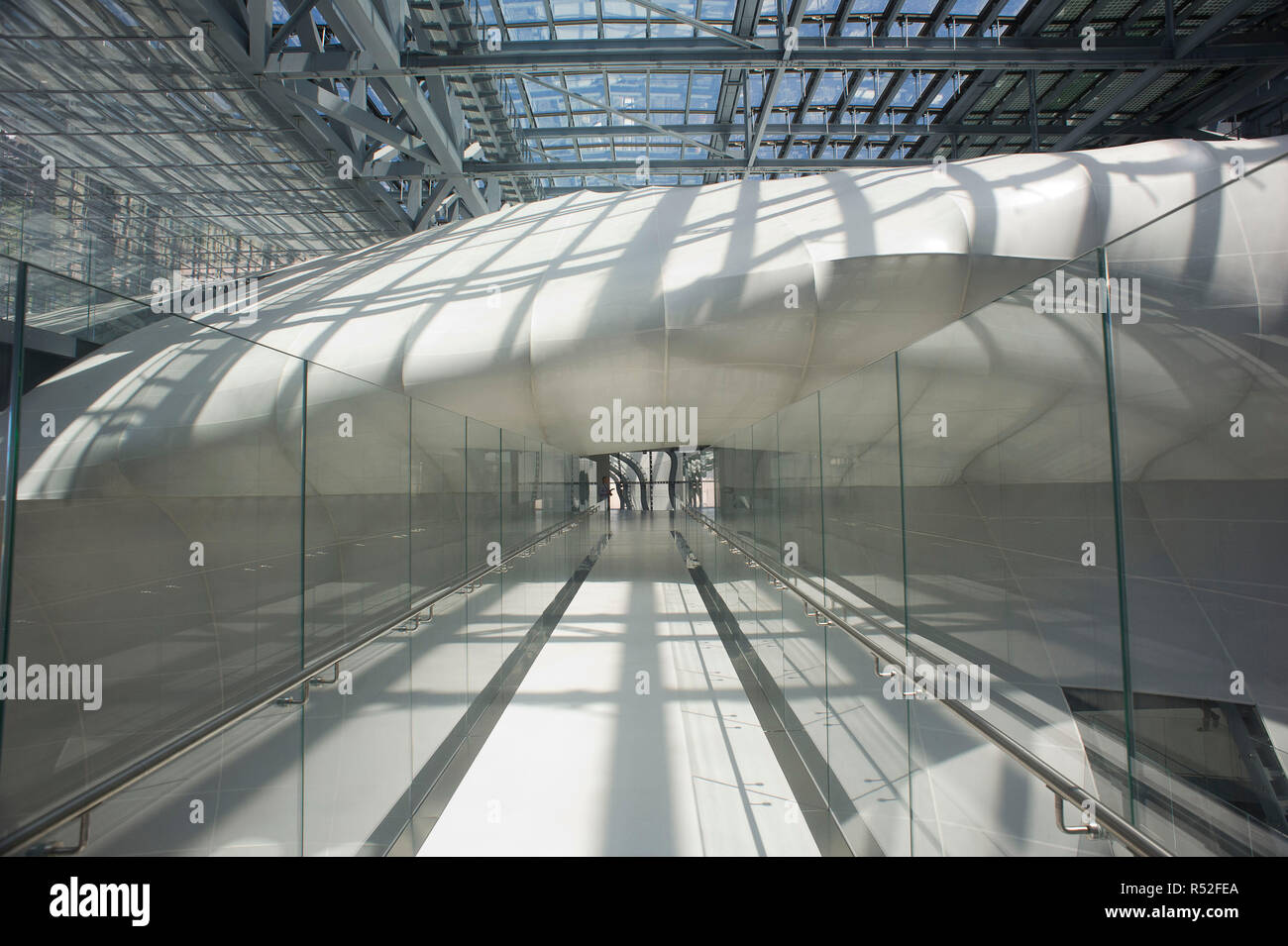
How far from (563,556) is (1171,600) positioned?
34.3ft

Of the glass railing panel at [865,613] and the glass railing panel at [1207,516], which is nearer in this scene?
the glass railing panel at [1207,516]

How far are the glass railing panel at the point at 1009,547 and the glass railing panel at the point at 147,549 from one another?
2627mm

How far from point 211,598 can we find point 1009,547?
2.83 metres

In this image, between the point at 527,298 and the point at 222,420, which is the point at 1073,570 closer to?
the point at 222,420

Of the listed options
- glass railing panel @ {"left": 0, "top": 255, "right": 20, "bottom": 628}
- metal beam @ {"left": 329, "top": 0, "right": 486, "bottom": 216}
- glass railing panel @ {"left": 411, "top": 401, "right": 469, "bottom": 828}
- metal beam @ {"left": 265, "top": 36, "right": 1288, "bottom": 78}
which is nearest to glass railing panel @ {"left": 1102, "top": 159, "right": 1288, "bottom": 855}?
glass railing panel @ {"left": 0, "top": 255, "right": 20, "bottom": 628}

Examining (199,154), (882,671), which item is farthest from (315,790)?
(199,154)

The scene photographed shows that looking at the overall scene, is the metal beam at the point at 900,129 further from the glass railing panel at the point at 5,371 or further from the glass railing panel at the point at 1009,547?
the glass railing panel at the point at 5,371

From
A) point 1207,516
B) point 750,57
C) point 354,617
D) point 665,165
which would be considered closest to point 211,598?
point 354,617

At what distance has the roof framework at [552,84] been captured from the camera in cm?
1077

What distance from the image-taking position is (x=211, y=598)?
7.68 ft

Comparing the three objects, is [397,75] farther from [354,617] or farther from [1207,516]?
[1207,516]

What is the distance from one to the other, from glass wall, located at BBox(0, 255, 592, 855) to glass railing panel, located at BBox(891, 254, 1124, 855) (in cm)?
259

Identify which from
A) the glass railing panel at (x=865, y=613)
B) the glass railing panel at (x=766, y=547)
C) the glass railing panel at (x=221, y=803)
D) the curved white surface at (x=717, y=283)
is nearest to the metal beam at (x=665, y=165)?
the curved white surface at (x=717, y=283)

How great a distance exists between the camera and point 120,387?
2.07 m
